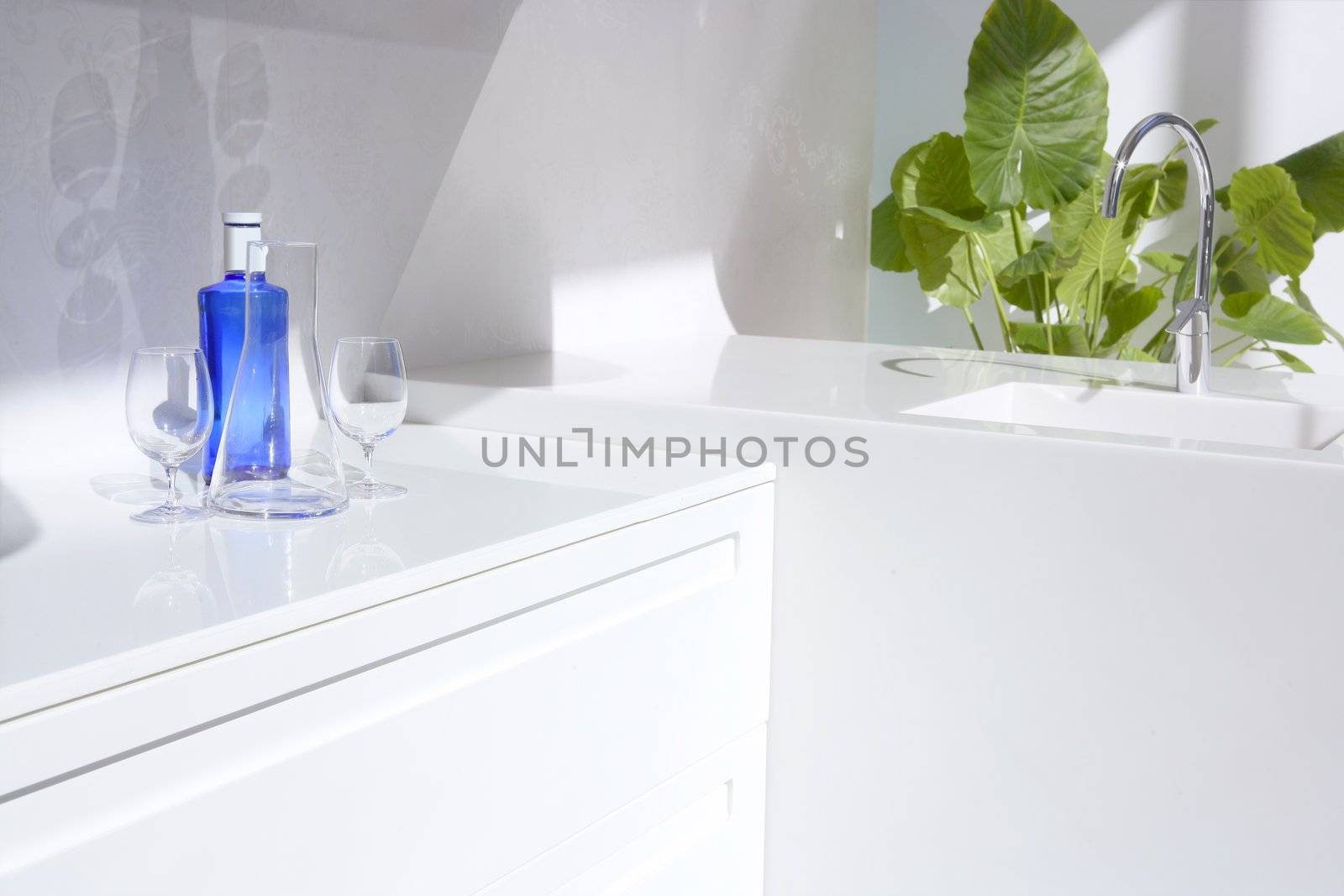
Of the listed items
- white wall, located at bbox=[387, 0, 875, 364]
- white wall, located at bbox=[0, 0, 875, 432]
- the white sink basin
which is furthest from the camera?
white wall, located at bbox=[387, 0, 875, 364]

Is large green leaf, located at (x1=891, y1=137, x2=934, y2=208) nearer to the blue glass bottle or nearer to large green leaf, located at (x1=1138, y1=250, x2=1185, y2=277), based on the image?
large green leaf, located at (x1=1138, y1=250, x2=1185, y2=277)

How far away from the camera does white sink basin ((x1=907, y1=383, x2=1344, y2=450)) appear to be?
4.65 ft

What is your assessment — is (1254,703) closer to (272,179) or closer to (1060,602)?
(1060,602)

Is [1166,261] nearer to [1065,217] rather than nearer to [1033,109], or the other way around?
[1065,217]

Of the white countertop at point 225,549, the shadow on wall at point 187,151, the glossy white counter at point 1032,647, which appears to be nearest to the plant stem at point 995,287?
the glossy white counter at point 1032,647

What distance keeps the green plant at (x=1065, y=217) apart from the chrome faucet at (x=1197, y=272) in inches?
24.3

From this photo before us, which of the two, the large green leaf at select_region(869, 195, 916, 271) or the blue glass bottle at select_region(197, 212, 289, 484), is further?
the large green leaf at select_region(869, 195, 916, 271)

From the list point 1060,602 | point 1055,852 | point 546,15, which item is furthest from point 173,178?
point 1055,852

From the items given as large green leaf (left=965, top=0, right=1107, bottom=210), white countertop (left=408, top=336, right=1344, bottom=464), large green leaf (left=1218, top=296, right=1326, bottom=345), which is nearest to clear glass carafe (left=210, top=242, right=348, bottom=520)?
white countertop (left=408, top=336, right=1344, bottom=464)

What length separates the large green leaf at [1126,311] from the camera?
285 centimetres

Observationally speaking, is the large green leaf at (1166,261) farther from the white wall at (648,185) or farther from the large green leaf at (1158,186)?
the white wall at (648,185)

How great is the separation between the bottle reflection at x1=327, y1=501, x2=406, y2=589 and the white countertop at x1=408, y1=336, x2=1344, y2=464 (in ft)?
1.35

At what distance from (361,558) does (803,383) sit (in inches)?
30.1

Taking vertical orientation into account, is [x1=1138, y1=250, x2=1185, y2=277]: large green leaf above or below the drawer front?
above
